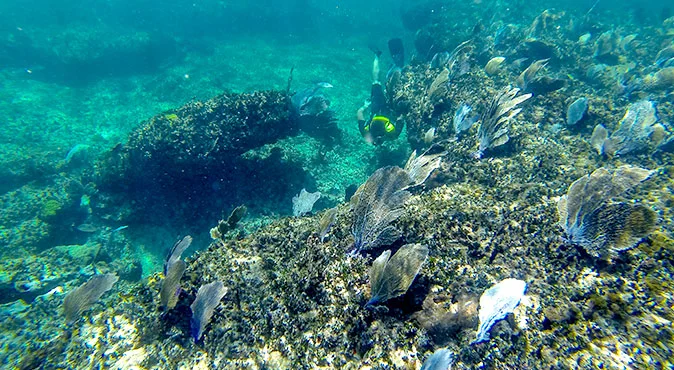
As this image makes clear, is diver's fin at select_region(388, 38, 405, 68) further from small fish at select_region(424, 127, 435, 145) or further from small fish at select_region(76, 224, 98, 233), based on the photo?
small fish at select_region(76, 224, 98, 233)

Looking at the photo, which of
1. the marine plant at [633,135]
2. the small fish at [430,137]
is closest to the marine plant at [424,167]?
the small fish at [430,137]

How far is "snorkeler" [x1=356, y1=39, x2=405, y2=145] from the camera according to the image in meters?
7.64

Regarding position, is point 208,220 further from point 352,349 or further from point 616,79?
point 616,79

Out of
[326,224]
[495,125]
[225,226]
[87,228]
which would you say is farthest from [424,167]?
[87,228]

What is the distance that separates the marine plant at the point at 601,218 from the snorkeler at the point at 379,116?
486 cm

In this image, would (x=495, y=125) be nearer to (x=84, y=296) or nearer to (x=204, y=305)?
(x=204, y=305)

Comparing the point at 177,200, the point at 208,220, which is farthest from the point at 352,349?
the point at 177,200

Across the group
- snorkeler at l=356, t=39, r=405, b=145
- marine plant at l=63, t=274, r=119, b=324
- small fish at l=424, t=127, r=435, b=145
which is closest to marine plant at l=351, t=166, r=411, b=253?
marine plant at l=63, t=274, r=119, b=324

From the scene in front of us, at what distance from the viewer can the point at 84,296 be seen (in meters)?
3.22

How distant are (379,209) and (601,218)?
2124 millimetres

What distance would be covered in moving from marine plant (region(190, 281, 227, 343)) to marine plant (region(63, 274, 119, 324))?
4.32ft

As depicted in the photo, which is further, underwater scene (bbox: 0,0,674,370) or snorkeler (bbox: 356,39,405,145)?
snorkeler (bbox: 356,39,405,145)

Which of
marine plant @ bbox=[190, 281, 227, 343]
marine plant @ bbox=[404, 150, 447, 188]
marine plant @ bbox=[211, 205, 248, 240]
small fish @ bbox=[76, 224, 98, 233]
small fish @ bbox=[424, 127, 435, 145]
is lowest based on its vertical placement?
small fish @ bbox=[76, 224, 98, 233]

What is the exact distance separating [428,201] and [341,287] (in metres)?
1.77
